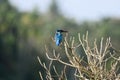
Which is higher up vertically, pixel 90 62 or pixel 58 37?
pixel 58 37

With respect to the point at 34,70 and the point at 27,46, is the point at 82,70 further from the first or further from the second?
the point at 27,46

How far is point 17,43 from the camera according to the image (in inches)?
1777

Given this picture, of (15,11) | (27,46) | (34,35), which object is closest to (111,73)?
(27,46)

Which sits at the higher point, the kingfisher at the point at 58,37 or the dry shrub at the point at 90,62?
the kingfisher at the point at 58,37

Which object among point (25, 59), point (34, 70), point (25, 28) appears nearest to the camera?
point (34, 70)

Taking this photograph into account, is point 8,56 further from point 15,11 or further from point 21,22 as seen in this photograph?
point 15,11

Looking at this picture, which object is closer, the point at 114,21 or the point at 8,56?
the point at 8,56

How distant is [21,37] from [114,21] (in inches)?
764

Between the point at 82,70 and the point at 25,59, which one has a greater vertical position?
the point at 82,70

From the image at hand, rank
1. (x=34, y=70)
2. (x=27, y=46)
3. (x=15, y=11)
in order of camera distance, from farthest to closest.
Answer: (x=15, y=11) → (x=27, y=46) → (x=34, y=70)

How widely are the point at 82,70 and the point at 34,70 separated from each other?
3260cm

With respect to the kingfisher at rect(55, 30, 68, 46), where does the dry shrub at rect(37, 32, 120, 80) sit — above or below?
below

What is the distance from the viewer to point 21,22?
52750 mm

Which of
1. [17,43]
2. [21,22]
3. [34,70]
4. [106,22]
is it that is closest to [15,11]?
[21,22]
